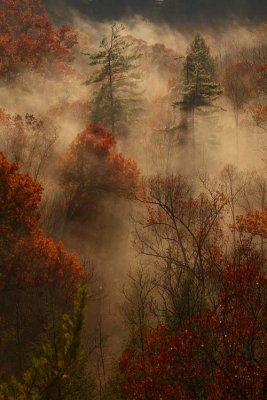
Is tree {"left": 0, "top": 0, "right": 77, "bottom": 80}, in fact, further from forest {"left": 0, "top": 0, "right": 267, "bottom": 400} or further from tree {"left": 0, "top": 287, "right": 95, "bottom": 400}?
tree {"left": 0, "top": 287, "right": 95, "bottom": 400}

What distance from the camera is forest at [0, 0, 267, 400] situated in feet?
49.9

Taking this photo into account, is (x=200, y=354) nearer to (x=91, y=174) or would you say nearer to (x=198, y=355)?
(x=198, y=355)

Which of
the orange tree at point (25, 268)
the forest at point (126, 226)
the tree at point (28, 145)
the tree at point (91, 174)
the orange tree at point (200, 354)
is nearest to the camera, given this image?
the orange tree at point (200, 354)

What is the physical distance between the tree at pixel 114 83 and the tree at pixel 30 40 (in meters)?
14.7

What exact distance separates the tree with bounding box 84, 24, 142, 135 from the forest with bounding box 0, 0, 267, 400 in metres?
0.14

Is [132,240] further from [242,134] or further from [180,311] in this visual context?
[242,134]

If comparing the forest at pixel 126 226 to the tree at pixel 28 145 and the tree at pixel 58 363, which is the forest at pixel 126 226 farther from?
the tree at pixel 28 145

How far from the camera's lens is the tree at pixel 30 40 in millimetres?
48094

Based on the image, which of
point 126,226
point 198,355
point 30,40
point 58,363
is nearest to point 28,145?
point 126,226

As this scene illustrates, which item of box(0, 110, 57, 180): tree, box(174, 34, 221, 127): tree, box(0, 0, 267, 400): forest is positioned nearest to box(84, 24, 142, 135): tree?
box(0, 0, 267, 400): forest

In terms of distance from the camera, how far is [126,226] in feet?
109

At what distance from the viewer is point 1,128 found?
102 ft

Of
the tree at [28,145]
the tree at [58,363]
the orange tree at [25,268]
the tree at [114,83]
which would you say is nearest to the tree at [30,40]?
the tree at [114,83]

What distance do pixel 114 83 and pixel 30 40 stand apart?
23.2 meters
